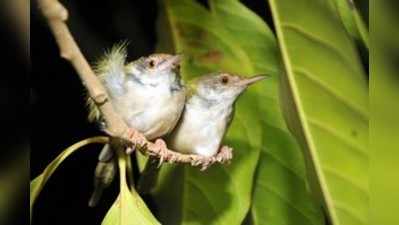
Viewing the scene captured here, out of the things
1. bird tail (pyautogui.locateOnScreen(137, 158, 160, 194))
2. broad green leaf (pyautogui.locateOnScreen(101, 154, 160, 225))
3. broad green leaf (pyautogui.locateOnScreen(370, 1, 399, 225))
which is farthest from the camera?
bird tail (pyautogui.locateOnScreen(137, 158, 160, 194))

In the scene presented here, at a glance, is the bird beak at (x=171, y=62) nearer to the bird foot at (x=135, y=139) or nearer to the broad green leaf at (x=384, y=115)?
the bird foot at (x=135, y=139)

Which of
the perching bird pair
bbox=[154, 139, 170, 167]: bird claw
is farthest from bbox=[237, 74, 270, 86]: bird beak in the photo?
bbox=[154, 139, 170, 167]: bird claw

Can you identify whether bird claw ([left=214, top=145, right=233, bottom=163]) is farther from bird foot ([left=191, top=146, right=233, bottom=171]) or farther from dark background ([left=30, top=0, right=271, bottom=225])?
dark background ([left=30, top=0, right=271, bottom=225])

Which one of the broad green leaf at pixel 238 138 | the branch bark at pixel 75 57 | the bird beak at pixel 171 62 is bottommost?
the broad green leaf at pixel 238 138

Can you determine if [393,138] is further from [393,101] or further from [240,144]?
[240,144]

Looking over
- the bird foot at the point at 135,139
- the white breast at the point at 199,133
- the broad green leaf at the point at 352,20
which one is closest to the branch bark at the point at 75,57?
the bird foot at the point at 135,139

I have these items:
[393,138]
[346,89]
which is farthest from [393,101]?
[346,89]

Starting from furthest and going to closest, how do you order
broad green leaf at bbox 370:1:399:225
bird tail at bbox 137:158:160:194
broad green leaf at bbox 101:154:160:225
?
1. bird tail at bbox 137:158:160:194
2. broad green leaf at bbox 101:154:160:225
3. broad green leaf at bbox 370:1:399:225
